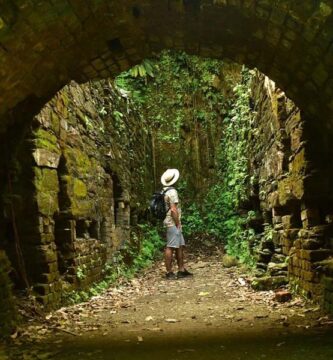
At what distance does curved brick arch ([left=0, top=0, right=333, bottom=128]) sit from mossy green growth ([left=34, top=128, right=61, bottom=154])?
64 centimetres

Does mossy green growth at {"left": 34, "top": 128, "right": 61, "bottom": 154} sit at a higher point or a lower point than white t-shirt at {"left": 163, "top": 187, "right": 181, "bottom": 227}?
higher

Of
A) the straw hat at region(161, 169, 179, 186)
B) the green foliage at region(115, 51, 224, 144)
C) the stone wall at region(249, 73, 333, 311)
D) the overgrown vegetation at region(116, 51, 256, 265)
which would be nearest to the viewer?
the stone wall at region(249, 73, 333, 311)

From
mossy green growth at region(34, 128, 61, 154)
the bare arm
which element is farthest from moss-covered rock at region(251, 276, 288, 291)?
mossy green growth at region(34, 128, 61, 154)

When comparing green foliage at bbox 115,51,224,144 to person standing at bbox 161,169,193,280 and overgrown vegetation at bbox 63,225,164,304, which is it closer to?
overgrown vegetation at bbox 63,225,164,304

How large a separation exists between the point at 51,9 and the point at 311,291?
3944mm

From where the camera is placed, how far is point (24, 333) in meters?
4.12

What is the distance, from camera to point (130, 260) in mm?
9711

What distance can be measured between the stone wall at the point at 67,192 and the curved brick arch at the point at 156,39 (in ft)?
2.91

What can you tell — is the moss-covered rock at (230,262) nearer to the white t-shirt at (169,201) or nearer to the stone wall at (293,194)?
the white t-shirt at (169,201)

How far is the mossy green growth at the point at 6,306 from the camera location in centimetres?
405

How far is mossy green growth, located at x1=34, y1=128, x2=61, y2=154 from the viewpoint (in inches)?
203

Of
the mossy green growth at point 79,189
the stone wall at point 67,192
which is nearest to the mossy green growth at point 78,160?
the stone wall at point 67,192

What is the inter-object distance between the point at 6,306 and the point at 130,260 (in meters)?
5.61

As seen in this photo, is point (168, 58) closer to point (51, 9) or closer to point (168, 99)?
point (168, 99)
